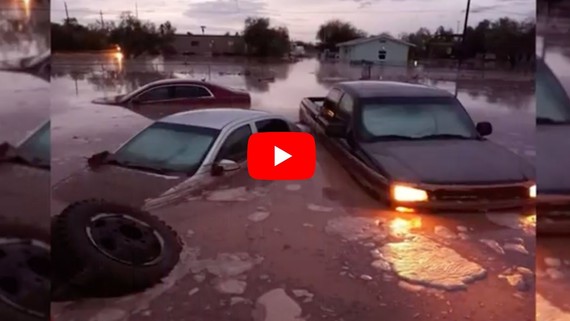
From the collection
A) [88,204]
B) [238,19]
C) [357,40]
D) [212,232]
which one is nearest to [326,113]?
[357,40]

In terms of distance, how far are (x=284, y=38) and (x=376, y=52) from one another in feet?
0.99

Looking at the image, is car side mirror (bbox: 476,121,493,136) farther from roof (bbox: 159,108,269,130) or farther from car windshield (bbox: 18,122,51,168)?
car windshield (bbox: 18,122,51,168)

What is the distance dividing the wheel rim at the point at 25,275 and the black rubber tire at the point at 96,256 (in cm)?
6

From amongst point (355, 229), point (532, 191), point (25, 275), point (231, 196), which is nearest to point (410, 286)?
point (355, 229)

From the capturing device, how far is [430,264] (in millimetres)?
1572

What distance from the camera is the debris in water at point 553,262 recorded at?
1666mm

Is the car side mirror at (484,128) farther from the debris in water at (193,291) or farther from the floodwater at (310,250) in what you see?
the debris in water at (193,291)

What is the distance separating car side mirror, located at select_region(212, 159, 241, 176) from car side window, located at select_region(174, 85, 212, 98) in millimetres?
237

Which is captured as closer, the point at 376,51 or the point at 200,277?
the point at 200,277

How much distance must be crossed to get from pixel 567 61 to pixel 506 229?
0.58 metres

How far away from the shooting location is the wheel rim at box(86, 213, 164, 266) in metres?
1.56

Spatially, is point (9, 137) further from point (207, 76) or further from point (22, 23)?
point (207, 76)

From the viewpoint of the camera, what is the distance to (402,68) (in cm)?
175

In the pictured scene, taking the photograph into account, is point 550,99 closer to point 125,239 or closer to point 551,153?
point 551,153
